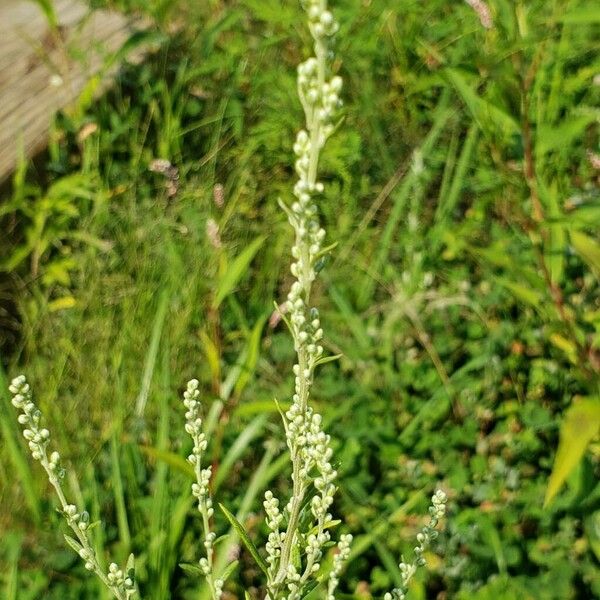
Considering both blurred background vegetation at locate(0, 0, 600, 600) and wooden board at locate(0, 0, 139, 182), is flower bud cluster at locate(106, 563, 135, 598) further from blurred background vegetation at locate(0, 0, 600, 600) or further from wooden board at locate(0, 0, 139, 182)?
wooden board at locate(0, 0, 139, 182)

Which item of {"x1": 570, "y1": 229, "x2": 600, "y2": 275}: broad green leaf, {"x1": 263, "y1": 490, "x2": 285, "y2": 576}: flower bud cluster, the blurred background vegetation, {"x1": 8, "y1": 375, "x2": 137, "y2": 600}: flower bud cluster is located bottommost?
the blurred background vegetation

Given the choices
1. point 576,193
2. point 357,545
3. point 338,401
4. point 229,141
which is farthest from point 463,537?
point 229,141

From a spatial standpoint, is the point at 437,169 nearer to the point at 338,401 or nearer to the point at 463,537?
the point at 338,401

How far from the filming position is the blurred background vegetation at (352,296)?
1.98 metres

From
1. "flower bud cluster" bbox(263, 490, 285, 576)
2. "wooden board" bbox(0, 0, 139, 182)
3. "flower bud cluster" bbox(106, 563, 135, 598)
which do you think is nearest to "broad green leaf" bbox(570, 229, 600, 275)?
"flower bud cluster" bbox(263, 490, 285, 576)

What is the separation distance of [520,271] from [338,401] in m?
0.71

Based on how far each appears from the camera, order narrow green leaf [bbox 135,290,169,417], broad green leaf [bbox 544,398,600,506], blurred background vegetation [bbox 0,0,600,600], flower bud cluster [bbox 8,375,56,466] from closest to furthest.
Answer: flower bud cluster [bbox 8,375,56,466]
broad green leaf [bbox 544,398,600,506]
blurred background vegetation [bbox 0,0,600,600]
narrow green leaf [bbox 135,290,169,417]

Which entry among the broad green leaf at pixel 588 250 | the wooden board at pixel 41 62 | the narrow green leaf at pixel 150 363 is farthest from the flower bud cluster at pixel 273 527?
the wooden board at pixel 41 62

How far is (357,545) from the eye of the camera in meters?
1.96

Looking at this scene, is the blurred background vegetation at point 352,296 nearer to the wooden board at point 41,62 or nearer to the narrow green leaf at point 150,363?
the narrow green leaf at point 150,363

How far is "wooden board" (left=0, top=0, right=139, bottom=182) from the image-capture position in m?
3.13

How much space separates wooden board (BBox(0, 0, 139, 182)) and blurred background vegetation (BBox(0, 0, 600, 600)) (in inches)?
4.8

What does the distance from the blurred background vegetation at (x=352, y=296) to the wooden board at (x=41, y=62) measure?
0.12m

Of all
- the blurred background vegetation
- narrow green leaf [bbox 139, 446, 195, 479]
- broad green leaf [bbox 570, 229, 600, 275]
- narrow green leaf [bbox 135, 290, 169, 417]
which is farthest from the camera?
narrow green leaf [bbox 135, 290, 169, 417]
